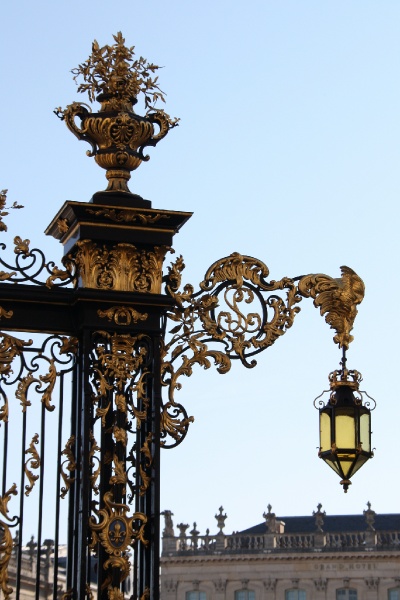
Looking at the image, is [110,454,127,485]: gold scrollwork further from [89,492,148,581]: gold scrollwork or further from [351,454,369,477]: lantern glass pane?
[351,454,369,477]: lantern glass pane

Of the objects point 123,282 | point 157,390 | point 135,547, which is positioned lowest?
point 135,547

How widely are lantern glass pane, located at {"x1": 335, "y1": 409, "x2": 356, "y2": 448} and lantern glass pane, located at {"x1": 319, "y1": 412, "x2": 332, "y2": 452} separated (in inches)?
1.8

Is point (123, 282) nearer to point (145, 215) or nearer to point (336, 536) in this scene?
point (145, 215)

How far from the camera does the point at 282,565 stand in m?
78.7

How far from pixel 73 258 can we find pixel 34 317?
1.32 feet

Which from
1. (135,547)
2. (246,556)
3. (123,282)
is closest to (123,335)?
(123,282)

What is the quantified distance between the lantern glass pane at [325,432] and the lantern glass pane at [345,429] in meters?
0.04

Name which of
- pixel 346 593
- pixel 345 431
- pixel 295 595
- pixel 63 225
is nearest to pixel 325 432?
pixel 345 431

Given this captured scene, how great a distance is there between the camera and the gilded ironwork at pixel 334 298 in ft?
30.3

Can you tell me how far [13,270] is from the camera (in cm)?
873

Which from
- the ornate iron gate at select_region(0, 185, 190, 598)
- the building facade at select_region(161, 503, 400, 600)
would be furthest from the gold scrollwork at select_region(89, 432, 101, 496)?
the building facade at select_region(161, 503, 400, 600)

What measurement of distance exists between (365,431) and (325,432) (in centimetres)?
23

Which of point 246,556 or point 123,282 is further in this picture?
point 246,556

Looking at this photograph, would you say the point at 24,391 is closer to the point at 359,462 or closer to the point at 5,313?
the point at 5,313
